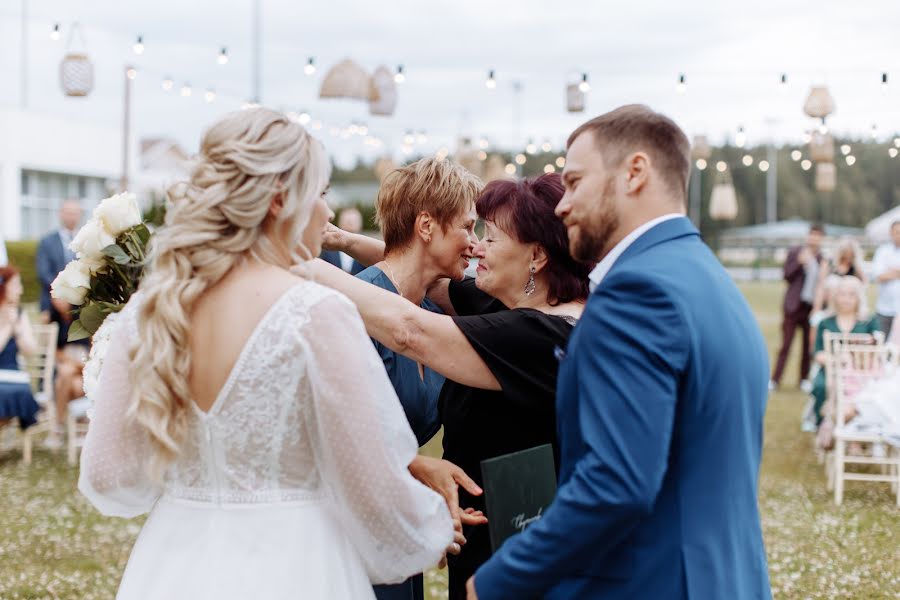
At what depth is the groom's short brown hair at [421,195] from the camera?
9.78 ft

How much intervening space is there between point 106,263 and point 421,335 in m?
0.89

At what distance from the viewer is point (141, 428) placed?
2.08 meters

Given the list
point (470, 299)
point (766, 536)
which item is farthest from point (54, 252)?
point (470, 299)

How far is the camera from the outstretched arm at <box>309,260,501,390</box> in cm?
250

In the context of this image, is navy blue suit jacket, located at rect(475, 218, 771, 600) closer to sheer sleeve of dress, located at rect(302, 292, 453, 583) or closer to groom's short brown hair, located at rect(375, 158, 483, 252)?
sheer sleeve of dress, located at rect(302, 292, 453, 583)

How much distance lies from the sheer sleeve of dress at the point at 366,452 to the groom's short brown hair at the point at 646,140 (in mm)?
626

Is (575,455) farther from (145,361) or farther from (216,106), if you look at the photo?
(216,106)

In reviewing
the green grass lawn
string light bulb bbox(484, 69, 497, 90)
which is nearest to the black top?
the green grass lawn

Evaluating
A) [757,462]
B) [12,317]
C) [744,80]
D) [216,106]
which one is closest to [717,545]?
[757,462]

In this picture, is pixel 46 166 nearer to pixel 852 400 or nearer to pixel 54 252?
pixel 54 252

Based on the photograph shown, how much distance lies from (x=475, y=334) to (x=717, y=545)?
905 millimetres

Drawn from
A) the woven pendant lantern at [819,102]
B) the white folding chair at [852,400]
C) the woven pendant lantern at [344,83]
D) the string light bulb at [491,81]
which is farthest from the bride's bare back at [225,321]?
the string light bulb at [491,81]

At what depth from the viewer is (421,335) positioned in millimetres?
2510

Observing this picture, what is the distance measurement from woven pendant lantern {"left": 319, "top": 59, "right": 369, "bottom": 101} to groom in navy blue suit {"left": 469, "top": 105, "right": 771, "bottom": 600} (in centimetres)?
984
